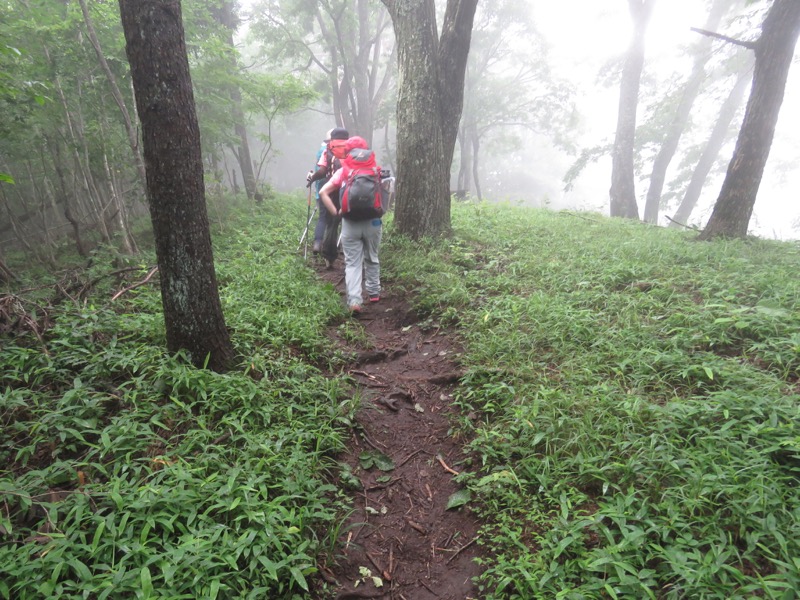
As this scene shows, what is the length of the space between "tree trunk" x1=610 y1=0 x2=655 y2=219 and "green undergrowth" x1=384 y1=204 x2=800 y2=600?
25.6 feet

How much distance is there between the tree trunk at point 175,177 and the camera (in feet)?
8.16

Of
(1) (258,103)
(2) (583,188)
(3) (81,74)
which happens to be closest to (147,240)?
(3) (81,74)

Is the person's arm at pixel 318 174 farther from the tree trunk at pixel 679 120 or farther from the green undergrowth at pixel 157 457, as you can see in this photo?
the tree trunk at pixel 679 120

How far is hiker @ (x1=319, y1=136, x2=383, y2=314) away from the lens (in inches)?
187

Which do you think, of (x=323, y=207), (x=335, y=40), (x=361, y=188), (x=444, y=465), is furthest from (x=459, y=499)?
(x=335, y=40)

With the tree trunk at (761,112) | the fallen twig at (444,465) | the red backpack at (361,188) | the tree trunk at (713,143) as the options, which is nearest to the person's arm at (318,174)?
the red backpack at (361,188)

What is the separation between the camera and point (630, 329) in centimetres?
365

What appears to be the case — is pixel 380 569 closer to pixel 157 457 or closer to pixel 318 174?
pixel 157 457

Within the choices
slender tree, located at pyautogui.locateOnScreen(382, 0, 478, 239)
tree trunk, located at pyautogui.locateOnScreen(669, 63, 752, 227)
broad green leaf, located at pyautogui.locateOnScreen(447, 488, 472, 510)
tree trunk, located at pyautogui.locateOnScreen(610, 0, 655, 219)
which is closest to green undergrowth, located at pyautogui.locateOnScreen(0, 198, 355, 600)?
broad green leaf, located at pyautogui.locateOnScreen(447, 488, 472, 510)

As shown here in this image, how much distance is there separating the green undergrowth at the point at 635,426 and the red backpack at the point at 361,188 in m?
1.22

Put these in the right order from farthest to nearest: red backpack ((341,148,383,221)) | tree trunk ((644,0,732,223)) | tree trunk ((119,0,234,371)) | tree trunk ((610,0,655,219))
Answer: tree trunk ((644,0,732,223))
tree trunk ((610,0,655,219))
red backpack ((341,148,383,221))
tree trunk ((119,0,234,371))

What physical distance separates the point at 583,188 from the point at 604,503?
6028cm

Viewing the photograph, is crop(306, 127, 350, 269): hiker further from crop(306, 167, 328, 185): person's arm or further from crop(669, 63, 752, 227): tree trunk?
crop(669, 63, 752, 227): tree trunk

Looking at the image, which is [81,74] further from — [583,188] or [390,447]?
[583,188]
